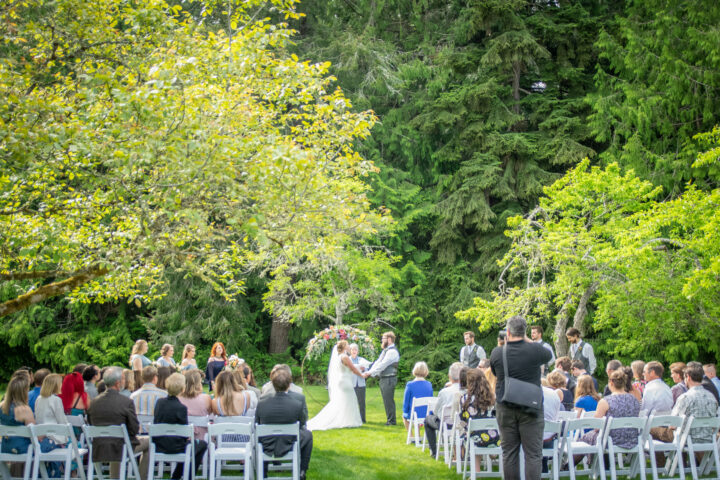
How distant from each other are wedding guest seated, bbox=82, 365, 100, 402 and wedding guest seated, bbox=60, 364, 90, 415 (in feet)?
0.38

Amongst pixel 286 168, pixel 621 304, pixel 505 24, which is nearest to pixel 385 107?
pixel 505 24

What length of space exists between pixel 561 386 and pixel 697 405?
5.08 feet

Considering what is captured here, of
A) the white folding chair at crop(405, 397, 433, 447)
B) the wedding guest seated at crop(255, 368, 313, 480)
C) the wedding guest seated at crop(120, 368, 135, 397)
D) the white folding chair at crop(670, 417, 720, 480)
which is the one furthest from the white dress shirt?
the wedding guest seated at crop(120, 368, 135, 397)

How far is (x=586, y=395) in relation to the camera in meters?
8.00

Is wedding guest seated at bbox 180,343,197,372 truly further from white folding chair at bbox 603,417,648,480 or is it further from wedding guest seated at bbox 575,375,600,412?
white folding chair at bbox 603,417,648,480

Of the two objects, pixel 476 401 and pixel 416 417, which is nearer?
pixel 476 401

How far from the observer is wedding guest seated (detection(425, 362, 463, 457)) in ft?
27.6

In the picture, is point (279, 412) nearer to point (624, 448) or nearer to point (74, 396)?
point (74, 396)

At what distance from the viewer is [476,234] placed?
2250 cm

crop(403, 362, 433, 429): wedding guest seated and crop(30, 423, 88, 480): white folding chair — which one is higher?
crop(403, 362, 433, 429): wedding guest seated

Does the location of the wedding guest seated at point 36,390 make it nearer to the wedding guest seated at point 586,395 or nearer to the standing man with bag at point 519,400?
the standing man with bag at point 519,400

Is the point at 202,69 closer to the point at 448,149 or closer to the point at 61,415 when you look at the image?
the point at 61,415

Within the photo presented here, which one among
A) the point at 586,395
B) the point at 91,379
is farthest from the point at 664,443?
the point at 91,379

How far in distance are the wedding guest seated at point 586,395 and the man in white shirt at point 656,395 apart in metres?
0.57
